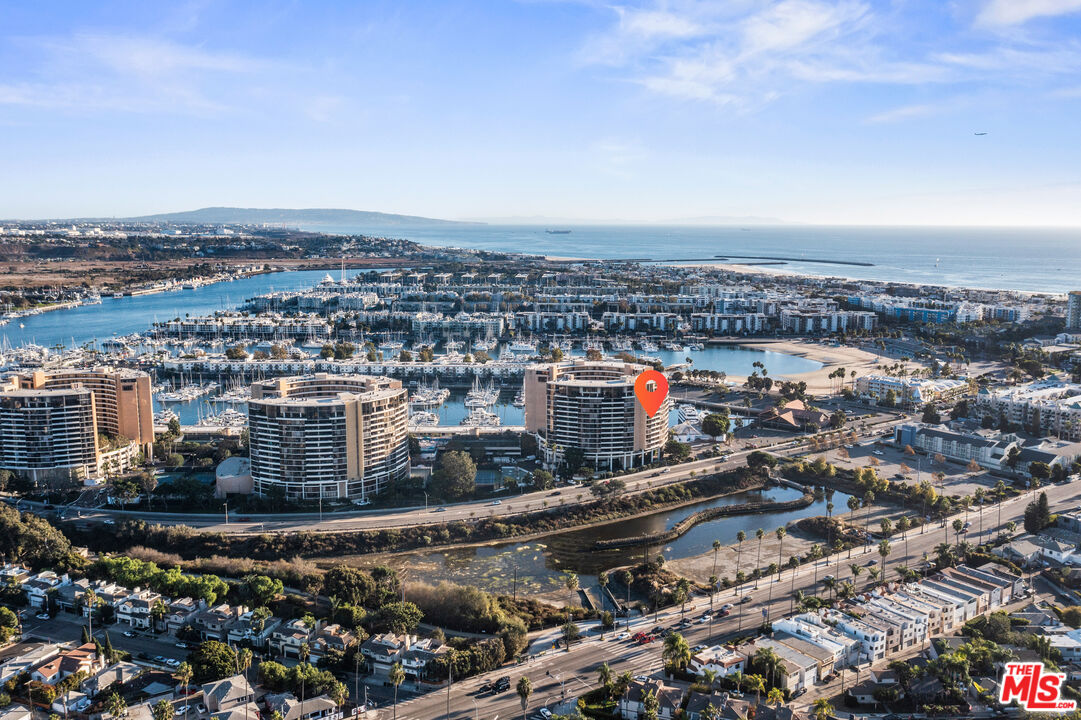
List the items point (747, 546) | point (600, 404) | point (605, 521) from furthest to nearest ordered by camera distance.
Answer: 1. point (600, 404)
2. point (605, 521)
3. point (747, 546)

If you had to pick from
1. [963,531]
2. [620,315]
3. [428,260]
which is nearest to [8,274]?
[428,260]

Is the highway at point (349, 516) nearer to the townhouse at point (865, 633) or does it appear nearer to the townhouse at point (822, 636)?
the townhouse at point (822, 636)

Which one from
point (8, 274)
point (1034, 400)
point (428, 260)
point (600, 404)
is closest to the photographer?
point (600, 404)

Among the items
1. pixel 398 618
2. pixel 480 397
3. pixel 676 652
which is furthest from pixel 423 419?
pixel 676 652

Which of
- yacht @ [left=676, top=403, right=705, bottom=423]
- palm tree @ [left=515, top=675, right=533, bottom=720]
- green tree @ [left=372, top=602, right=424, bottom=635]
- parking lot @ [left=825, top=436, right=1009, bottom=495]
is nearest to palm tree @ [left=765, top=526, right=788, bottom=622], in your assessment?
palm tree @ [left=515, top=675, right=533, bottom=720]

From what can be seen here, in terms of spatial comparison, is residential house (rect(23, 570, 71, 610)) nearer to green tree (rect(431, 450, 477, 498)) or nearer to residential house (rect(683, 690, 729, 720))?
green tree (rect(431, 450, 477, 498))

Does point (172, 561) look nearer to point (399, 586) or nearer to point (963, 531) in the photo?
point (399, 586)
